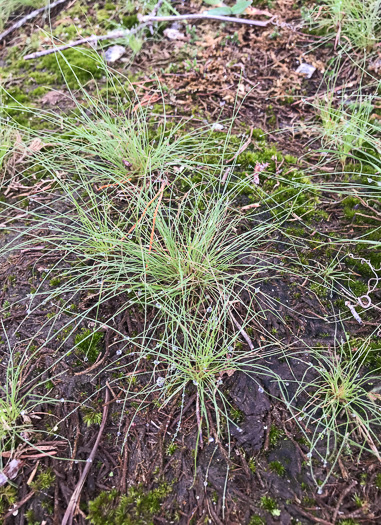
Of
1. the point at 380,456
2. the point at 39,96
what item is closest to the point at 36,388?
the point at 380,456

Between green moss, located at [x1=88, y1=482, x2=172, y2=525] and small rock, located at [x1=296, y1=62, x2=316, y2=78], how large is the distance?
290cm

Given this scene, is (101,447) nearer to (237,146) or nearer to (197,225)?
(197,225)

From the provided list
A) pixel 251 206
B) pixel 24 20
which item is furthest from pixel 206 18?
pixel 251 206

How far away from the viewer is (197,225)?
198 centimetres

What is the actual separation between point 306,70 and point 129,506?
306 cm

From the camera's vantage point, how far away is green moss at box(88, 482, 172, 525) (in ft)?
4.42

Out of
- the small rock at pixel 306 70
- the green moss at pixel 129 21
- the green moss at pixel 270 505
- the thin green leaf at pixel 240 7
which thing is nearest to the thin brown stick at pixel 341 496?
the green moss at pixel 270 505

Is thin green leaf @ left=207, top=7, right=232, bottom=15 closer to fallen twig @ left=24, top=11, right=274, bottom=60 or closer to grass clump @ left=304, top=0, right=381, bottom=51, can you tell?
fallen twig @ left=24, top=11, right=274, bottom=60

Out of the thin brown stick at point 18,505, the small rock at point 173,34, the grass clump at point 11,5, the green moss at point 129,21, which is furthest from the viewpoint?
the grass clump at point 11,5

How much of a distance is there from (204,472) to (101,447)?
461mm

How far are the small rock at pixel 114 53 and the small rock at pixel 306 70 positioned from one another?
153cm

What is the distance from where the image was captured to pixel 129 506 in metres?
1.38

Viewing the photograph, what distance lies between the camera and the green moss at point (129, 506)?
135 centimetres

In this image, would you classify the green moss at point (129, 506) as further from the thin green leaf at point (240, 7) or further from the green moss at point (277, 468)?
the thin green leaf at point (240, 7)
